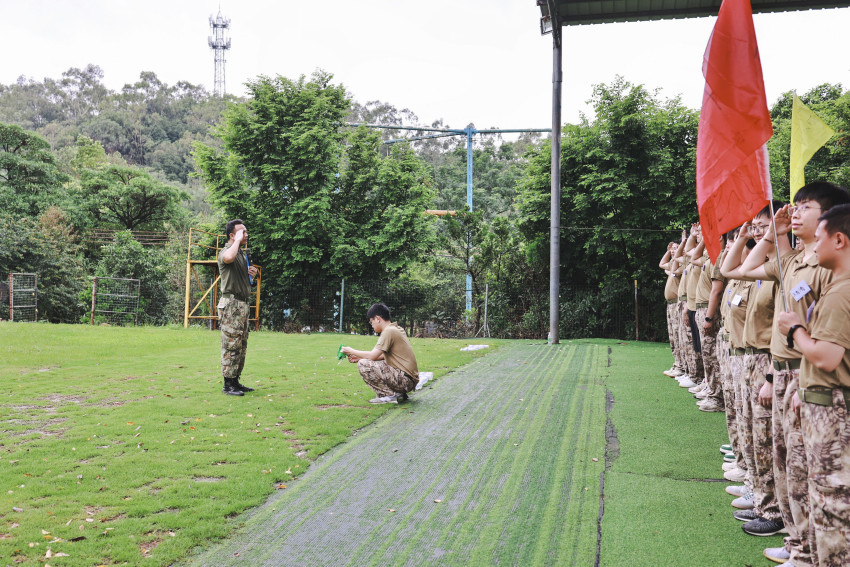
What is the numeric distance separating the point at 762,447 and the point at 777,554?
24.7 inches

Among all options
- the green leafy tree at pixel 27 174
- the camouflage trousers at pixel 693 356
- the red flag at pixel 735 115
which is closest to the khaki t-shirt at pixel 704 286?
the camouflage trousers at pixel 693 356

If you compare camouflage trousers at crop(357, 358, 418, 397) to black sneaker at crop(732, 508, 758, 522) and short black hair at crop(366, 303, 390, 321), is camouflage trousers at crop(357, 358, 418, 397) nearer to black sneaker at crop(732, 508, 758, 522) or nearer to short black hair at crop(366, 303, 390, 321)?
short black hair at crop(366, 303, 390, 321)

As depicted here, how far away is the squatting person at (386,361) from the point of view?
6.73 metres

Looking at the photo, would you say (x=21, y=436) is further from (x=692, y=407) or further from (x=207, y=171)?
(x=207, y=171)

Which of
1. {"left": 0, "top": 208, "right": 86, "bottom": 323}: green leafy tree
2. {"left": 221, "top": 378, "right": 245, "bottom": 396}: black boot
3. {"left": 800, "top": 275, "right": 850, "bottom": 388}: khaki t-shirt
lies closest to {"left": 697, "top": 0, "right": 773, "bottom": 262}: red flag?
{"left": 800, "top": 275, "right": 850, "bottom": 388}: khaki t-shirt

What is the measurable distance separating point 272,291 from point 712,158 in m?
17.1

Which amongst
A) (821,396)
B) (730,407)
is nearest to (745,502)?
(730,407)

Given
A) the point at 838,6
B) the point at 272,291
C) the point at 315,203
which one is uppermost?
the point at 838,6

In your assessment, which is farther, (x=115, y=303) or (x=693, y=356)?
(x=115, y=303)

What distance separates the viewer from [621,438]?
17.8 ft

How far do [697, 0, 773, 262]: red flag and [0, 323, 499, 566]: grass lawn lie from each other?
133 inches

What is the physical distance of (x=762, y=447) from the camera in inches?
137

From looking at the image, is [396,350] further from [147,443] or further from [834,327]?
[834,327]

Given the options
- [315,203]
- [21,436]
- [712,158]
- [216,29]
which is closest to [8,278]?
[315,203]
